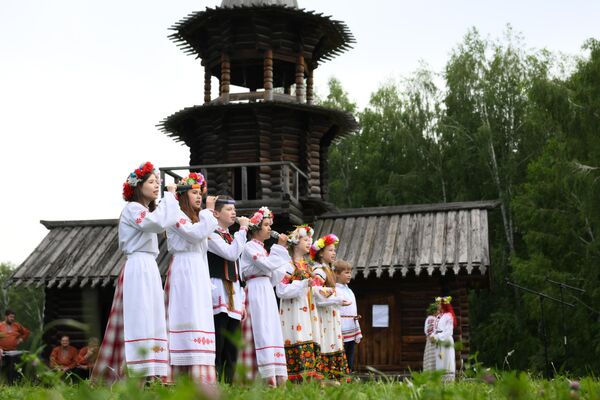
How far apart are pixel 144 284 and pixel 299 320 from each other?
278 cm

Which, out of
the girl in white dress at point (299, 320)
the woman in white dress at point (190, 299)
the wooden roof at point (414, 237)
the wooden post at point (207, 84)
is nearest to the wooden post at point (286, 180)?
the wooden roof at point (414, 237)

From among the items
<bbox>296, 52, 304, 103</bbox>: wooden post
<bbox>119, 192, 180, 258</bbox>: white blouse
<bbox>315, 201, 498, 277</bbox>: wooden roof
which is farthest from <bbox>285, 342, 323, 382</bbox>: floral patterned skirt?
<bbox>296, 52, 304, 103</bbox>: wooden post

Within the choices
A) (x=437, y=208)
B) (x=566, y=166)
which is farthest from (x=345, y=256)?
(x=566, y=166)

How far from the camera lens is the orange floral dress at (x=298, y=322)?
28.1ft

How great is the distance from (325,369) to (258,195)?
1094cm

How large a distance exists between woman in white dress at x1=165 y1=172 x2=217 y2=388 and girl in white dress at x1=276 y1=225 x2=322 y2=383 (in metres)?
1.92

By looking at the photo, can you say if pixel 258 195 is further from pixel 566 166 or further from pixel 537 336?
pixel 537 336

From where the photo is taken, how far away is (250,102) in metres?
19.1

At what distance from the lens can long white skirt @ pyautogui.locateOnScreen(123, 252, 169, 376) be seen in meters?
6.14

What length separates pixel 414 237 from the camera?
17922mm

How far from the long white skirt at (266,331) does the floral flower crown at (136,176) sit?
6.14 ft

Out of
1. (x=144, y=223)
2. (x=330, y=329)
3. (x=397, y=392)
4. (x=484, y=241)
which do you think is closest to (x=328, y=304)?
(x=330, y=329)

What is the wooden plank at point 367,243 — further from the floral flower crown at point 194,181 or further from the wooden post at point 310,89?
the floral flower crown at point 194,181

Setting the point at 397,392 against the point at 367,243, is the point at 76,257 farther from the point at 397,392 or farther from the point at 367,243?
the point at 397,392
